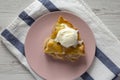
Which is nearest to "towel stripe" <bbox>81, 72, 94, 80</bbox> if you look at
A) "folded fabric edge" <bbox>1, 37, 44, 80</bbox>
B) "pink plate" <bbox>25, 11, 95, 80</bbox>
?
"pink plate" <bbox>25, 11, 95, 80</bbox>

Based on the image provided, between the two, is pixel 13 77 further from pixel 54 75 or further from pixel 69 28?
pixel 69 28

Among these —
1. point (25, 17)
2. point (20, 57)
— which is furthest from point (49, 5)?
point (20, 57)

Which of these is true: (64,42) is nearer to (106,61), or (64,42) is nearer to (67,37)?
(67,37)

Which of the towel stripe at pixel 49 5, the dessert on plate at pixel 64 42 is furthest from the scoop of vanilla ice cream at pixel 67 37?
the towel stripe at pixel 49 5

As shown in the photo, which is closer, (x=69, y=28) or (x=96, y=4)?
(x=69, y=28)

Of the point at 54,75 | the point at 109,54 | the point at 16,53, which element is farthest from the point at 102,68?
the point at 16,53

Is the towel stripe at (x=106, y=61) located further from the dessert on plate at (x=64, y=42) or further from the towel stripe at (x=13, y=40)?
the towel stripe at (x=13, y=40)
